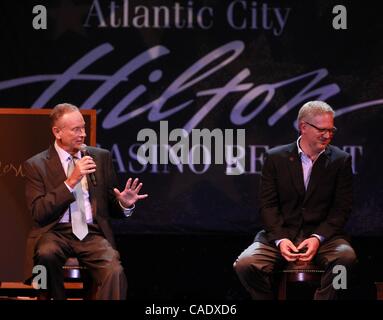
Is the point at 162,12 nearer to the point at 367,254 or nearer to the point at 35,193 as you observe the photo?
the point at 35,193

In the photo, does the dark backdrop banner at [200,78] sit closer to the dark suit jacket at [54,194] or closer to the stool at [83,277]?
the dark suit jacket at [54,194]

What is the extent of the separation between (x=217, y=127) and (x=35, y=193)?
167 centimetres

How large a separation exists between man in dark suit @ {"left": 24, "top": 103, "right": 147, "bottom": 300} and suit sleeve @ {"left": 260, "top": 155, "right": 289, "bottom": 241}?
78 centimetres

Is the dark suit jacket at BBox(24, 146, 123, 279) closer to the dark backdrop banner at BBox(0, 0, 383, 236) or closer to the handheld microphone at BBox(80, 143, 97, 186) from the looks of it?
the handheld microphone at BBox(80, 143, 97, 186)

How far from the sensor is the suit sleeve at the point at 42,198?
16.9ft

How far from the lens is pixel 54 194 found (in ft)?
17.0

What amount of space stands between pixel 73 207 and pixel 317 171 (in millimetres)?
1563

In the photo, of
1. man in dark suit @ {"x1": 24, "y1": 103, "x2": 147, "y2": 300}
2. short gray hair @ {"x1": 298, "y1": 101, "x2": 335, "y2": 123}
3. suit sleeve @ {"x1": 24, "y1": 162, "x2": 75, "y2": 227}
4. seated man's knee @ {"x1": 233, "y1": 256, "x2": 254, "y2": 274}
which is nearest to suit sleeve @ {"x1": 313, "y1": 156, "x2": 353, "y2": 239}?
short gray hair @ {"x1": 298, "y1": 101, "x2": 335, "y2": 123}

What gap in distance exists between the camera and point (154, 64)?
254 inches

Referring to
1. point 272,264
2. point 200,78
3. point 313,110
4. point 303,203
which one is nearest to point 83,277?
point 272,264

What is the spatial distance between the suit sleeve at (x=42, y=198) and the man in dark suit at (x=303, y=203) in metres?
1.15

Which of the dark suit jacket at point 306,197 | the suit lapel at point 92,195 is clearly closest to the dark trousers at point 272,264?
the dark suit jacket at point 306,197

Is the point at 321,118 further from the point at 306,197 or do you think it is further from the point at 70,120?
the point at 70,120
